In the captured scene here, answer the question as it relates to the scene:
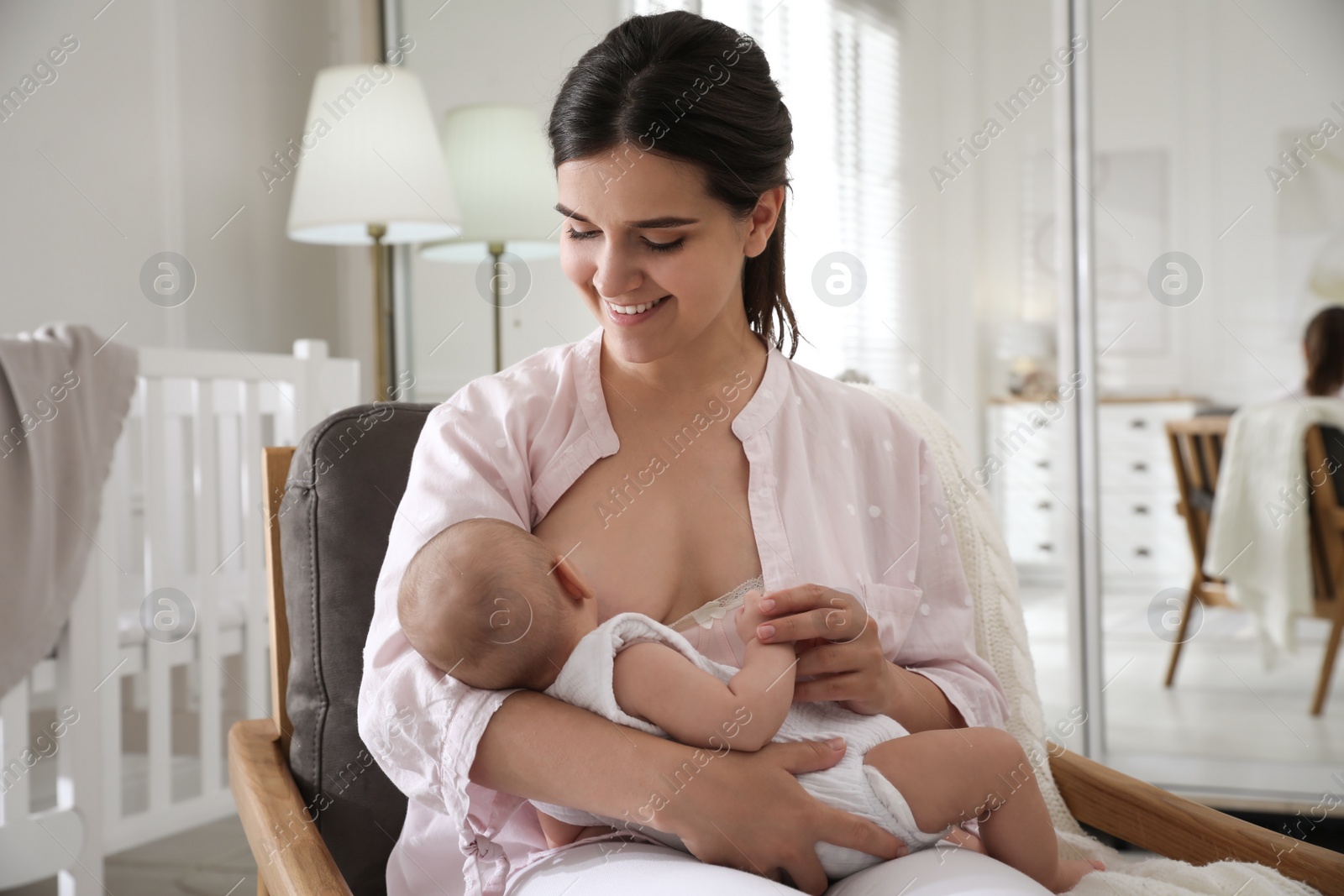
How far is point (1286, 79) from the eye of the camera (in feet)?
8.35

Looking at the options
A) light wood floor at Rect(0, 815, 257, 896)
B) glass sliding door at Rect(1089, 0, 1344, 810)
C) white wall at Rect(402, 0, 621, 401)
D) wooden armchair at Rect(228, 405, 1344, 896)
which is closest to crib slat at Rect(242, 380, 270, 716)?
light wood floor at Rect(0, 815, 257, 896)

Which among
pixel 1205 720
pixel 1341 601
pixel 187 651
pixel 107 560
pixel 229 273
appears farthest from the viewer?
pixel 229 273

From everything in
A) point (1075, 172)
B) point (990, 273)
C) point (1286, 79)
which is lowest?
point (990, 273)

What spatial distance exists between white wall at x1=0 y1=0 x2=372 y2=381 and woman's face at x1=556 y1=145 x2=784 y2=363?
95.7 inches

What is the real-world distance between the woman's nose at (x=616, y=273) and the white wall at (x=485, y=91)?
255 centimetres

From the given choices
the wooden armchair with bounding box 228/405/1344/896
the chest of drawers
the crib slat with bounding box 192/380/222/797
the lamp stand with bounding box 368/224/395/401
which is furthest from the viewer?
the lamp stand with bounding box 368/224/395/401

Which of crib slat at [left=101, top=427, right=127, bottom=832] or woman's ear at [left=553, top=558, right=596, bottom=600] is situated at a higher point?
woman's ear at [left=553, top=558, right=596, bottom=600]

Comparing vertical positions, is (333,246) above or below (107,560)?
above

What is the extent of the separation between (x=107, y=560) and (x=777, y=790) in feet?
5.84

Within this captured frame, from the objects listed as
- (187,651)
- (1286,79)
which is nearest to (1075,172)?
(1286,79)

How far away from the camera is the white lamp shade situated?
279 centimetres

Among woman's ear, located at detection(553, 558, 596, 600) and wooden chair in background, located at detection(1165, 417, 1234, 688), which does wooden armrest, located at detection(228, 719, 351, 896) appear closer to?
woman's ear, located at detection(553, 558, 596, 600)

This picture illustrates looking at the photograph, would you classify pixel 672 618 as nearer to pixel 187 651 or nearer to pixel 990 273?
pixel 187 651

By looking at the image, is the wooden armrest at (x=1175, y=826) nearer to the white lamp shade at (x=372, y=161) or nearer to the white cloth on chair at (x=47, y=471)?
the white cloth on chair at (x=47, y=471)
